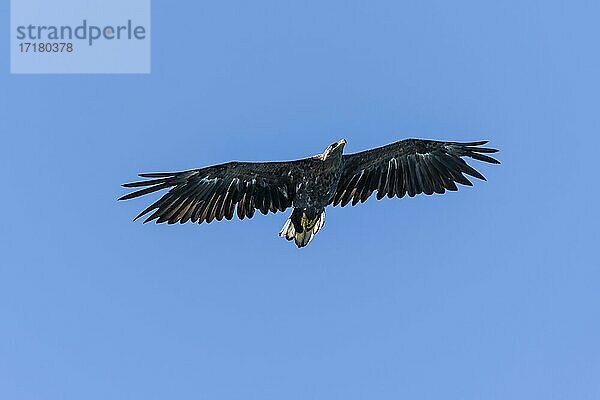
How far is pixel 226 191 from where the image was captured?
26812 mm

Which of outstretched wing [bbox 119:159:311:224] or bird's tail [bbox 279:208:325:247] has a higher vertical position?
outstretched wing [bbox 119:159:311:224]

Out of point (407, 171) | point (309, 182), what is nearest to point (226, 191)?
point (309, 182)

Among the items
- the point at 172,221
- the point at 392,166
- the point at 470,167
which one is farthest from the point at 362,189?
the point at 172,221

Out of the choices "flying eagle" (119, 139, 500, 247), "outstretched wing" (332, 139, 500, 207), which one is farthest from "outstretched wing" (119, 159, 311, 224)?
"outstretched wing" (332, 139, 500, 207)

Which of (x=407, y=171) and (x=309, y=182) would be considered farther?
(x=407, y=171)

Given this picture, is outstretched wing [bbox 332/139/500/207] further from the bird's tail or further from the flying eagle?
the bird's tail

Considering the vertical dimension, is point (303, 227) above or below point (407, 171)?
below

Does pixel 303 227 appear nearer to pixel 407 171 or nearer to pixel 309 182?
pixel 309 182

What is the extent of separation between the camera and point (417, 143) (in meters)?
27.7

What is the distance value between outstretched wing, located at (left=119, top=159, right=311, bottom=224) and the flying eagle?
0.8 inches

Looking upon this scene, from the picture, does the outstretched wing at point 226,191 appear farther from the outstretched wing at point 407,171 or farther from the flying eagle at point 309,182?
the outstretched wing at point 407,171

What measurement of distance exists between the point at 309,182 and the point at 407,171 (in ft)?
9.11

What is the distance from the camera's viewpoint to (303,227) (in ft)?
88.1

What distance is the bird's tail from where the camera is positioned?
2684 centimetres
